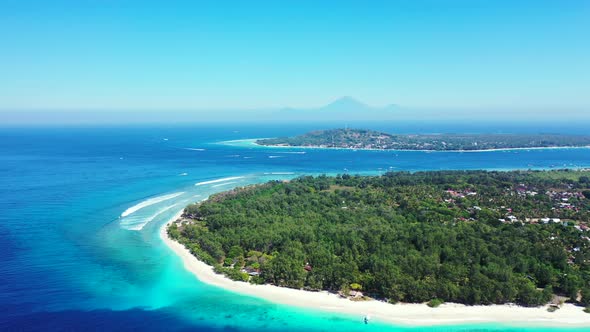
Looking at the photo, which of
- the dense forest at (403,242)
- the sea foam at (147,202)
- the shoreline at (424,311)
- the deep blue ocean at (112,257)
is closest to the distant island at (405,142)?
the deep blue ocean at (112,257)

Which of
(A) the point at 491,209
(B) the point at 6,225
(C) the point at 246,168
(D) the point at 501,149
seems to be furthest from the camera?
(D) the point at 501,149

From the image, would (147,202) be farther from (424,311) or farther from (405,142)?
(405,142)

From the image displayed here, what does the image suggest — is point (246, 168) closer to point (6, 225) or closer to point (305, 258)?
point (6, 225)

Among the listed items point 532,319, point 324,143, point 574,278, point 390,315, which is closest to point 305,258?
point 390,315

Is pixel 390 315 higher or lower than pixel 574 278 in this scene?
lower

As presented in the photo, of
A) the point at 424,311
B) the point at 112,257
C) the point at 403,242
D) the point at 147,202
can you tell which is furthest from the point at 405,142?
the point at 112,257

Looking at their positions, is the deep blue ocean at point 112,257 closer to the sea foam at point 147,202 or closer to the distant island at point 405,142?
the sea foam at point 147,202
